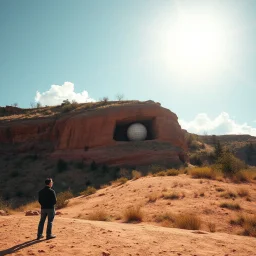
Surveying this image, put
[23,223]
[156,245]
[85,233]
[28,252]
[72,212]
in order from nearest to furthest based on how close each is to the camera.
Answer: [28,252]
[156,245]
[85,233]
[23,223]
[72,212]

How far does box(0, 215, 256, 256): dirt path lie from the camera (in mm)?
5559

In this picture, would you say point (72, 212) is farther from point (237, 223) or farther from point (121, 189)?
point (237, 223)

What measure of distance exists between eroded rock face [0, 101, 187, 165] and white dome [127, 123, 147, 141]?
77 cm

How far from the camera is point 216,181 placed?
14945 millimetres

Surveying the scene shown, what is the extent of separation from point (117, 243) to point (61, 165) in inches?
732

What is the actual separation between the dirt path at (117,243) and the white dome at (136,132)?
62.9ft

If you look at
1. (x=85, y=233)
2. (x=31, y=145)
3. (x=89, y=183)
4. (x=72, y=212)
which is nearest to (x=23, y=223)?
(x=85, y=233)

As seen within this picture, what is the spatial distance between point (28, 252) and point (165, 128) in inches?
852

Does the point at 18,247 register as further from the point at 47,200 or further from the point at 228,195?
the point at 228,195

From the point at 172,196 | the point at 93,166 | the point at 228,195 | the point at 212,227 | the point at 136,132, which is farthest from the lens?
the point at 136,132

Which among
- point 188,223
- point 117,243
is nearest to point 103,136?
point 188,223

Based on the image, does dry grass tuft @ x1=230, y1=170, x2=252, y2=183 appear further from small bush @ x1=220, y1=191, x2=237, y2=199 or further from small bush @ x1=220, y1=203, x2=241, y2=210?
small bush @ x1=220, y1=203, x2=241, y2=210

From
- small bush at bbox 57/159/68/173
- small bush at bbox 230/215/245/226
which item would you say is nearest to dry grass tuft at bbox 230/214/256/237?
small bush at bbox 230/215/245/226

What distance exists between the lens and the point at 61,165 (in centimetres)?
2381
